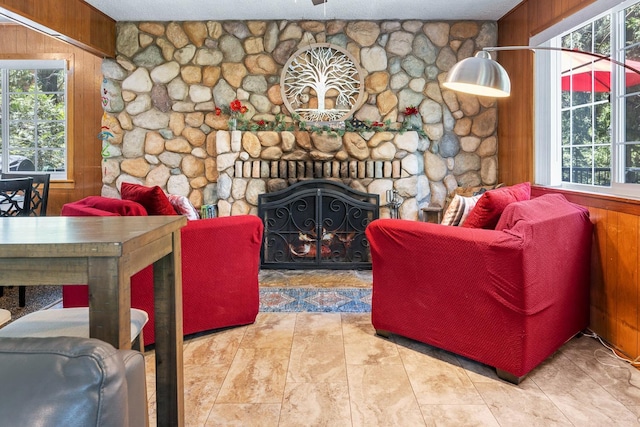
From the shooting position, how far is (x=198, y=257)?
2766mm

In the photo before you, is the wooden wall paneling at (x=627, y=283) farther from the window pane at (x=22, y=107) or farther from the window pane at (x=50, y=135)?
the window pane at (x=22, y=107)

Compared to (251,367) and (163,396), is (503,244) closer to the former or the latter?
(251,367)

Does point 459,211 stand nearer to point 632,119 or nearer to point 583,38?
point 632,119

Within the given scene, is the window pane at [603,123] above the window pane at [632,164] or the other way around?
above

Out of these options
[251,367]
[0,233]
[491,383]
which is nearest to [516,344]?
[491,383]

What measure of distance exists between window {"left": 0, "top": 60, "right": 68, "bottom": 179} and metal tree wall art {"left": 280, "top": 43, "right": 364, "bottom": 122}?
259 centimetres

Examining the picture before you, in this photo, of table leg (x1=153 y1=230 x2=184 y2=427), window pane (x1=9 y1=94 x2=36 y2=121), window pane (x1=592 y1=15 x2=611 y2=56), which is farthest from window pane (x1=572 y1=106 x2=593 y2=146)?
window pane (x1=9 y1=94 x2=36 y2=121)

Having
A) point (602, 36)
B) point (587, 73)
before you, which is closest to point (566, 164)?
point (587, 73)

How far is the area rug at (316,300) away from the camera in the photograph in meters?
3.52

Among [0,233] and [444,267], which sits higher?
[0,233]

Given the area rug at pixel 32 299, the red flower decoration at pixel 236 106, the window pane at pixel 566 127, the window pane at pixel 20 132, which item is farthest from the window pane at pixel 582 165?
the window pane at pixel 20 132

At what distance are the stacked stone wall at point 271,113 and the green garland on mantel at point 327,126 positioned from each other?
6 cm

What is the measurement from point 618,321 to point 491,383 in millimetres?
969

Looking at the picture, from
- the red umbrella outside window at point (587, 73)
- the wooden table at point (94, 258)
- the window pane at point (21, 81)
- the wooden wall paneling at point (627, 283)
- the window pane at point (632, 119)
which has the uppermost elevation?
the window pane at point (21, 81)
